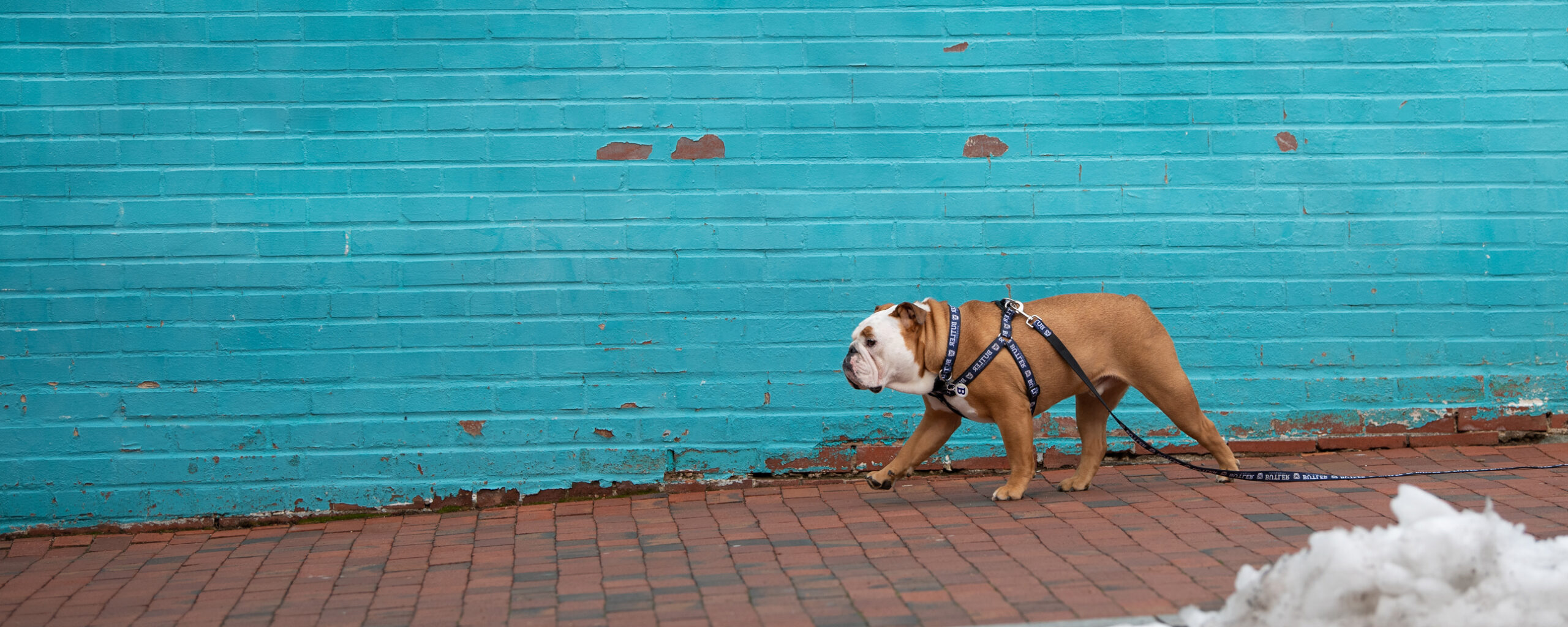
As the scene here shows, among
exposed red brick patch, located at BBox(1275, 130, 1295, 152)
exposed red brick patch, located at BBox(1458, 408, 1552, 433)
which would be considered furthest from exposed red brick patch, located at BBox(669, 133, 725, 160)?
exposed red brick patch, located at BBox(1458, 408, 1552, 433)

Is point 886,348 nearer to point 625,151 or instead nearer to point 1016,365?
point 1016,365

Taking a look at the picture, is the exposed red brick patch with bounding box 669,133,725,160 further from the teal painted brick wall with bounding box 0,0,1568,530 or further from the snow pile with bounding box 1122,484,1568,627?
the snow pile with bounding box 1122,484,1568,627

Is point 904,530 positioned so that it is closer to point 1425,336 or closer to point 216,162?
point 1425,336

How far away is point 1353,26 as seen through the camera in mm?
6855

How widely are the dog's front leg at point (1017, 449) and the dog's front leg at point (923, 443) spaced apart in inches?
10.4

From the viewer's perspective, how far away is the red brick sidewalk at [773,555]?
4.33 m

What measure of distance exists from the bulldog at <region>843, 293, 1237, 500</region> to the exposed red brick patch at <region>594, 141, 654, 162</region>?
168 centimetres

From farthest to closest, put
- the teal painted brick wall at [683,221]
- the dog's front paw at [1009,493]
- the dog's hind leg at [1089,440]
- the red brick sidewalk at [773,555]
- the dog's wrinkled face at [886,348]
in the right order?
the teal painted brick wall at [683,221], the dog's hind leg at [1089,440], the dog's front paw at [1009,493], the dog's wrinkled face at [886,348], the red brick sidewalk at [773,555]

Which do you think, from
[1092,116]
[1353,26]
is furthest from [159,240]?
[1353,26]

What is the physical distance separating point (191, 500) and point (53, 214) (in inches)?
65.9

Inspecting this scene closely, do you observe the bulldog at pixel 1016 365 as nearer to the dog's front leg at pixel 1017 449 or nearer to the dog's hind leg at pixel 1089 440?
the dog's front leg at pixel 1017 449

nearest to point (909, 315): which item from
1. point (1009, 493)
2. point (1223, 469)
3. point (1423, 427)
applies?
point (1009, 493)

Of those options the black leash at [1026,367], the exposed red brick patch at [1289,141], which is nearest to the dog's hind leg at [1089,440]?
the black leash at [1026,367]

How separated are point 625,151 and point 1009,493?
273cm
